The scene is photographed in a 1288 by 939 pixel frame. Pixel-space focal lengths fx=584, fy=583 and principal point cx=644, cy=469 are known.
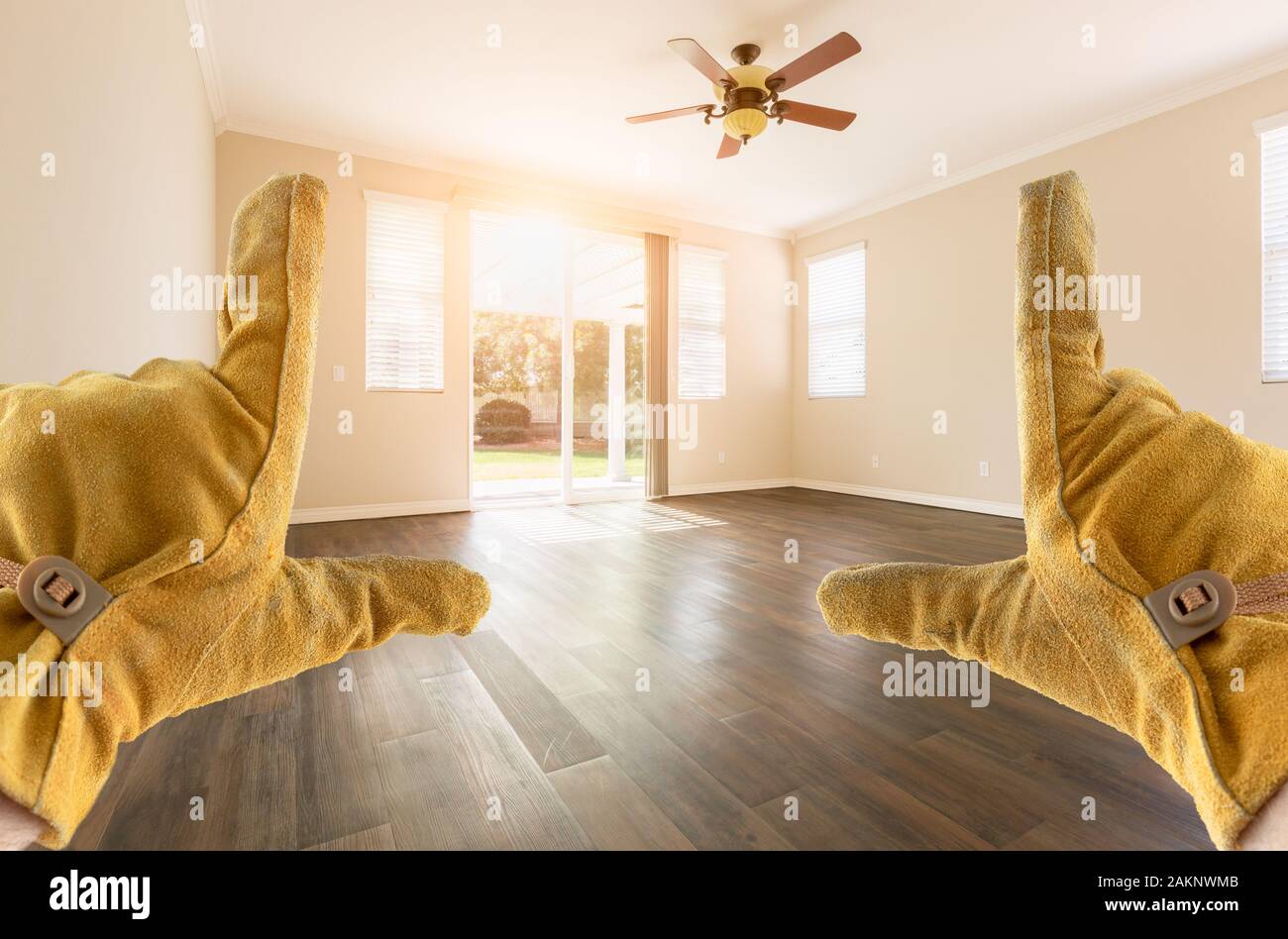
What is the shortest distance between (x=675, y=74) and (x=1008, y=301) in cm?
326

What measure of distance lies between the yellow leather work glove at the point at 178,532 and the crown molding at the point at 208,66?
3979mm

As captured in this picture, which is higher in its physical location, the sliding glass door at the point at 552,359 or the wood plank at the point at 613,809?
the sliding glass door at the point at 552,359

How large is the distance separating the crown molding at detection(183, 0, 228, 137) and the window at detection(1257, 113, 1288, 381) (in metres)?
6.26

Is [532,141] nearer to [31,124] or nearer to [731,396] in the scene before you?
[731,396]

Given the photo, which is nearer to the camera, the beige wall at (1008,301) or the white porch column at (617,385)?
the beige wall at (1008,301)

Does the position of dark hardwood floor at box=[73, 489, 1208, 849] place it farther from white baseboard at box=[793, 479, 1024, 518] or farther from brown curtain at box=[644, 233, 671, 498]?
brown curtain at box=[644, 233, 671, 498]

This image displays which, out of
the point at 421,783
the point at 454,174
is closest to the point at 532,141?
the point at 454,174

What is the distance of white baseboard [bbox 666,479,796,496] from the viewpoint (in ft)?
20.9

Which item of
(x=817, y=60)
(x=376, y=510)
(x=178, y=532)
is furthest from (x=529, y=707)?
(x=376, y=510)

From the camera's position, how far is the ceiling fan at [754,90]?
3051 mm

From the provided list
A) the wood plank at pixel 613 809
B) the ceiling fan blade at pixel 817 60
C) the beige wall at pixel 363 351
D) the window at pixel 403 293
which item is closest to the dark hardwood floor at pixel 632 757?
the wood plank at pixel 613 809

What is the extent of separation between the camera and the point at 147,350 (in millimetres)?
2293

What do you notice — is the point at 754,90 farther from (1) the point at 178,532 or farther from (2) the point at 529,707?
(1) the point at 178,532

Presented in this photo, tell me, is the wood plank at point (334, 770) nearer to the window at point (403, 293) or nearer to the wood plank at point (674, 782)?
the wood plank at point (674, 782)
